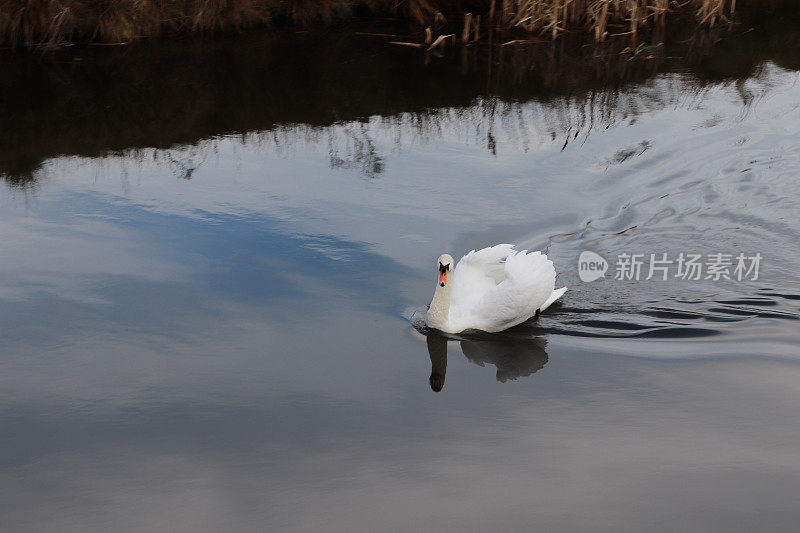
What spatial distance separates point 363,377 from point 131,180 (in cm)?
549

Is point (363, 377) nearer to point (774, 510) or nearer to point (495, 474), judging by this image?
point (495, 474)

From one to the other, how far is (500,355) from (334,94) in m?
8.06

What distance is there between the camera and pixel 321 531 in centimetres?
564

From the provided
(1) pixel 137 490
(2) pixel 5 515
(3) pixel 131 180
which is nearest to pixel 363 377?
(1) pixel 137 490

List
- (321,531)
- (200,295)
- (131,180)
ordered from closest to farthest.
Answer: (321,531)
(200,295)
(131,180)

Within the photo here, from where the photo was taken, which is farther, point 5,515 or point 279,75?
point 279,75

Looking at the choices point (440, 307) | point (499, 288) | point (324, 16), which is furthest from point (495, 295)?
point (324, 16)

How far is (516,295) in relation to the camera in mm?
7602

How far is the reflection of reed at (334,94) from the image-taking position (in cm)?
1277

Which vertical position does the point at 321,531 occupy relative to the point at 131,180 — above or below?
below

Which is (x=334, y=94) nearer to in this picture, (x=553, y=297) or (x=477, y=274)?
(x=477, y=274)

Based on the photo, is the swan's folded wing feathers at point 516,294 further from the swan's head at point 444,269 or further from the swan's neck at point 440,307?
the swan's head at point 444,269

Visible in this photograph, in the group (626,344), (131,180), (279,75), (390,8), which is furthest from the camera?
(390,8)

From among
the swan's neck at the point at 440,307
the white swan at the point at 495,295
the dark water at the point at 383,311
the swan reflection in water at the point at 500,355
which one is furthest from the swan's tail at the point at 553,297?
the swan's neck at the point at 440,307
